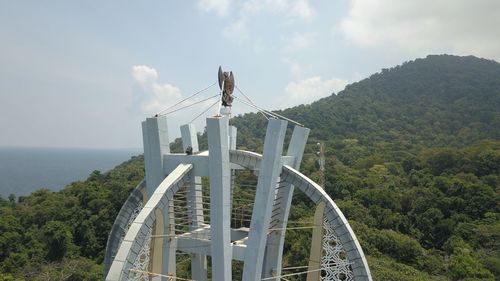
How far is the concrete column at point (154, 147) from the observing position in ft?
45.9

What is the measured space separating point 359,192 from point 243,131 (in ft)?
196

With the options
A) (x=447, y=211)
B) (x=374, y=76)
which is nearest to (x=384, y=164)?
(x=447, y=211)

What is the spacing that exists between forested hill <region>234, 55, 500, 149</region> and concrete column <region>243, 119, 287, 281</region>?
74.4 metres

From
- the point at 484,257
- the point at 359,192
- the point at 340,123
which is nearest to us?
the point at 484,257

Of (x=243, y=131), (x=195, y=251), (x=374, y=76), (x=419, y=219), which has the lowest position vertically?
(x=419, y=219)

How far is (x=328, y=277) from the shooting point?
13.9 m

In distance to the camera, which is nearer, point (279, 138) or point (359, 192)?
point (279, 138)

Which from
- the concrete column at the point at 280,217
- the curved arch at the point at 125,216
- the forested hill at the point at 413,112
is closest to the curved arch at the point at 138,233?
the curved arch at the point at 125,216

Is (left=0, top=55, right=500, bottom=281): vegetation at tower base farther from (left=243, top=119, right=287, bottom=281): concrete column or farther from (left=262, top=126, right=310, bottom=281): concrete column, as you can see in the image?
(left=243, top=119, right=287, bottom=281): concrete column

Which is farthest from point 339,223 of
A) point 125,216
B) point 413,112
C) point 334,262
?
point 413,112

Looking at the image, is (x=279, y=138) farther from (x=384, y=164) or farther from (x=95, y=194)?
(x=384, y=164)

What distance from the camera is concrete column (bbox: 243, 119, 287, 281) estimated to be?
12.9m

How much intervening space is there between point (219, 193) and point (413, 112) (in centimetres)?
11601

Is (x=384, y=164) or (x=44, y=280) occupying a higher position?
(x=384, y=164)
